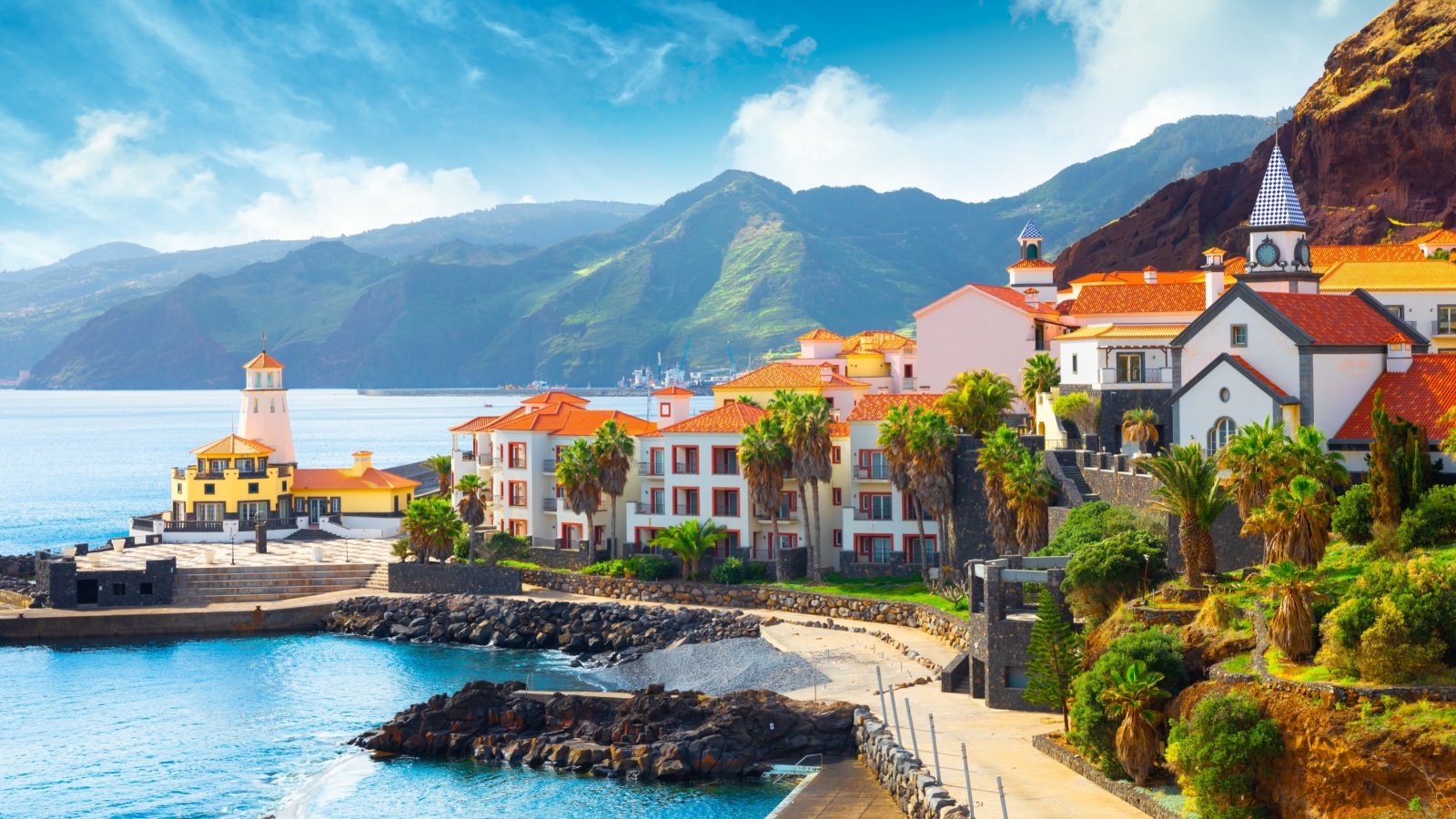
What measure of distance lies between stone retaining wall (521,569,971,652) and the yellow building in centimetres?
2316

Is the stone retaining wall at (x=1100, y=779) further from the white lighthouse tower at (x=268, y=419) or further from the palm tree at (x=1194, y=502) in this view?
the white lighthouse tower at (x=268, y=419)

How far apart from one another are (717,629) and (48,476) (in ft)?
485

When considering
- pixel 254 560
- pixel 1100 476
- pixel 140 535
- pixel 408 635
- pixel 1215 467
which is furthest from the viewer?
pixel 140 535

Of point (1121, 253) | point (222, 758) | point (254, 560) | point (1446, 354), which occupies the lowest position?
point (222, 758)

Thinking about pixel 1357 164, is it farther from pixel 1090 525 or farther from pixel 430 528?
pixel 430 528

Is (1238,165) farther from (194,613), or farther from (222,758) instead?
(222,758)

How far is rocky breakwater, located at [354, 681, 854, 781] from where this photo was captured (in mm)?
46625

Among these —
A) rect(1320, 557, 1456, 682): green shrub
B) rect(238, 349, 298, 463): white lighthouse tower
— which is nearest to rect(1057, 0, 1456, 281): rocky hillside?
rect(238, 349, 298, 463): white lighthouse tower

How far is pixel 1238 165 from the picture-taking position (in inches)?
4951

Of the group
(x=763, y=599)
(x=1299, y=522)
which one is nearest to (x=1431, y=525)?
(x=1299, y=522)

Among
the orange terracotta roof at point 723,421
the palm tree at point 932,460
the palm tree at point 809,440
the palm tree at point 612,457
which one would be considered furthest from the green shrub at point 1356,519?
the palm tree at point 612,457

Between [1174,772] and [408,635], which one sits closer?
[1174,772]

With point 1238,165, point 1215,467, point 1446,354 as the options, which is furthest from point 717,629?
point 1238,165

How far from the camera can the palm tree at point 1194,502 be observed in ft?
144
